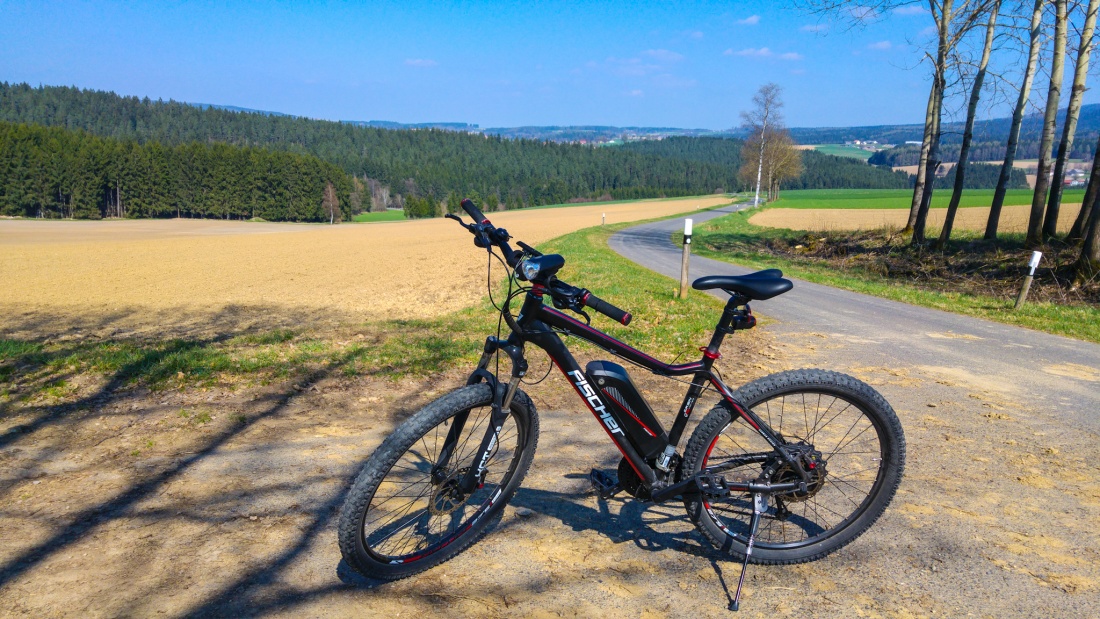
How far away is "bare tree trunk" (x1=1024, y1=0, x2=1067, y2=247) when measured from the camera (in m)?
15.0

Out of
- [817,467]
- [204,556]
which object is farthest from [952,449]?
[204,556]

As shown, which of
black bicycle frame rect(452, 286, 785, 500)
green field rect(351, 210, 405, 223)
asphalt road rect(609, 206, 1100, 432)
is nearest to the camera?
black bicycle frame rect(452, 286, 785, 500)

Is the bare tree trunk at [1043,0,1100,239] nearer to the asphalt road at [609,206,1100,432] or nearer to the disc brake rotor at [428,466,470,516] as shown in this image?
the asphalt road at [609,206,1100,432]

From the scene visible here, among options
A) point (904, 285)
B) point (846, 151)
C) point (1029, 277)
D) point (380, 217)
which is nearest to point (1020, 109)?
point (904, 285)

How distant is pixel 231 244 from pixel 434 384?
43.8 metres

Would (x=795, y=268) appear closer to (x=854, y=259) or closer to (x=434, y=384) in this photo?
(x=854, y=259)

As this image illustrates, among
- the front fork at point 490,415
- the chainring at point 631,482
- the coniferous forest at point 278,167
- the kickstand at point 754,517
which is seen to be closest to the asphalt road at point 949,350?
the kickstand at point 754,517

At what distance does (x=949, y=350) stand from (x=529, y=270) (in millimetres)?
7306

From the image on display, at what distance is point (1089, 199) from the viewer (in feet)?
47.7

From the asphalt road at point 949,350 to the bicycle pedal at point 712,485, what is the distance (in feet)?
12.1

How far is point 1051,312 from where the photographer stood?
10.7 m

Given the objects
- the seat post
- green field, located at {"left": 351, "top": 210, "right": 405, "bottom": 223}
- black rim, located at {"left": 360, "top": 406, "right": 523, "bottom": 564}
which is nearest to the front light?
black rim, located at {"left": 360, "top": 406, "right": 523, "bottom": 564}

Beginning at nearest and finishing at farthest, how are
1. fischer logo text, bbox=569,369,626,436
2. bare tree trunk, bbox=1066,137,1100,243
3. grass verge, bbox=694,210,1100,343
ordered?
fischer logo text, bbox=569,369,626,436, grass verge, bbox=694,210,1100,343, bare tree trunk, bbox=1066,137,1100,243

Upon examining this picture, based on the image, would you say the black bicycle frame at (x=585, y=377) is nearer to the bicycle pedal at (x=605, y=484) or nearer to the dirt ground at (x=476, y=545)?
the bicycle pedal at (x=605, y=484)
